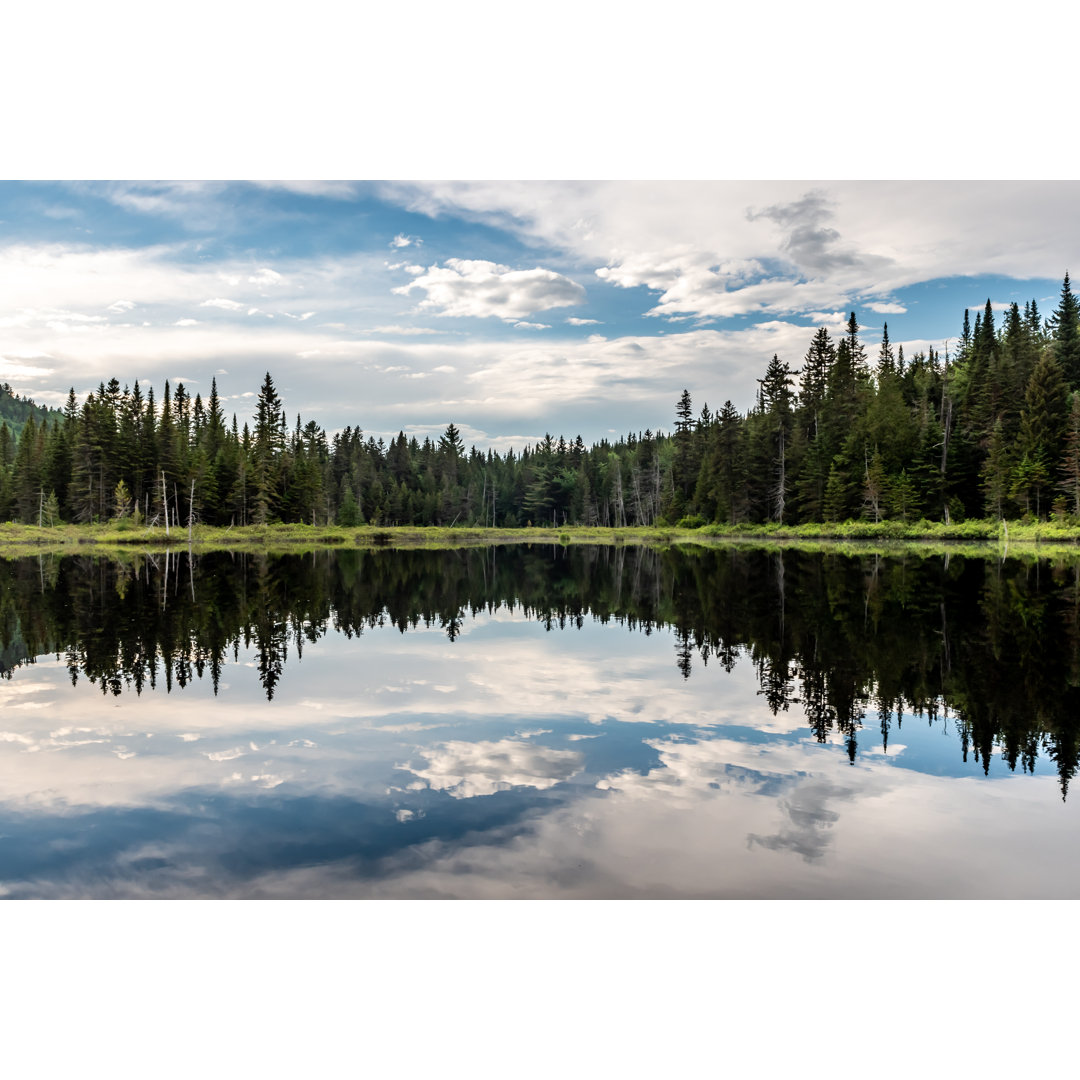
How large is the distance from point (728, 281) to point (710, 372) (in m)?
4.61

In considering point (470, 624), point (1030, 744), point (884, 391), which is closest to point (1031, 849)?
point (1030, 744)

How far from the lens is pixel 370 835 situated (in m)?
5.35

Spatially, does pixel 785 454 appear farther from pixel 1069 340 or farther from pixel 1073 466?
pixel 1073 466

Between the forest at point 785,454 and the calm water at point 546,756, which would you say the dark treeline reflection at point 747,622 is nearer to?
the calm water at point 546,756

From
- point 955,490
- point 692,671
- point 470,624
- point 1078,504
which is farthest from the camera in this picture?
point 955,490

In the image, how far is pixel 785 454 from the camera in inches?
2749

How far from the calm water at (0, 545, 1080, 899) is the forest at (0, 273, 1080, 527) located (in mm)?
42792

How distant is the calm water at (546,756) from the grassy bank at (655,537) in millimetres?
32240

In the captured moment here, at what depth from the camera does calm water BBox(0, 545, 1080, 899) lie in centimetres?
491

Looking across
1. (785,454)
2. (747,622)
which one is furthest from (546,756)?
(785,454)

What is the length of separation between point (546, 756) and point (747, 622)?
881cm

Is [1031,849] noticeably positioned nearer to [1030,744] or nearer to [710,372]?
[1030,744]

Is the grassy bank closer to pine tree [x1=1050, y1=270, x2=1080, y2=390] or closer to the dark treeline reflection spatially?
the dark treeline reflection

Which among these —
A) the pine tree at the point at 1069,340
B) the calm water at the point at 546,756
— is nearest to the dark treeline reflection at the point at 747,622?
the calm water at the point at 546,756
